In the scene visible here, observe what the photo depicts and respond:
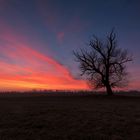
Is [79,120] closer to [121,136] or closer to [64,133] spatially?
[64,133]

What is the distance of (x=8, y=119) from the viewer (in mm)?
13133

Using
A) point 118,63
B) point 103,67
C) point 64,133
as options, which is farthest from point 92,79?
point 64,133

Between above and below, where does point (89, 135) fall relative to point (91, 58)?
below

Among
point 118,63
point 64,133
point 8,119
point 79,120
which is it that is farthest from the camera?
point 118,63

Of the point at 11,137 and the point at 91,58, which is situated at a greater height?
the point at 91,58

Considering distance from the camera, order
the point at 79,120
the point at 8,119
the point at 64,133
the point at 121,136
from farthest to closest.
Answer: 1. the point at 8,119
2. the point at 79,120
3. the point at 64,133
4. the point at 121,136

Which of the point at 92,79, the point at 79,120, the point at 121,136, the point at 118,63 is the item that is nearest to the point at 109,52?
the point at 118,63

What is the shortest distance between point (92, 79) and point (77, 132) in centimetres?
3157

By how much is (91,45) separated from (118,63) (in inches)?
241

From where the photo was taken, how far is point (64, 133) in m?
9.82

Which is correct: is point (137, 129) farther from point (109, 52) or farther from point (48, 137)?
point (109, 52)

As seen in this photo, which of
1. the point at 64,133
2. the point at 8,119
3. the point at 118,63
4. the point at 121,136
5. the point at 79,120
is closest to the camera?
the point at 121,136

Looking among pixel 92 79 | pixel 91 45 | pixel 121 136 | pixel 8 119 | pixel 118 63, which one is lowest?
pixel 121 136

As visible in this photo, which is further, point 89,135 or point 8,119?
point 8,119
